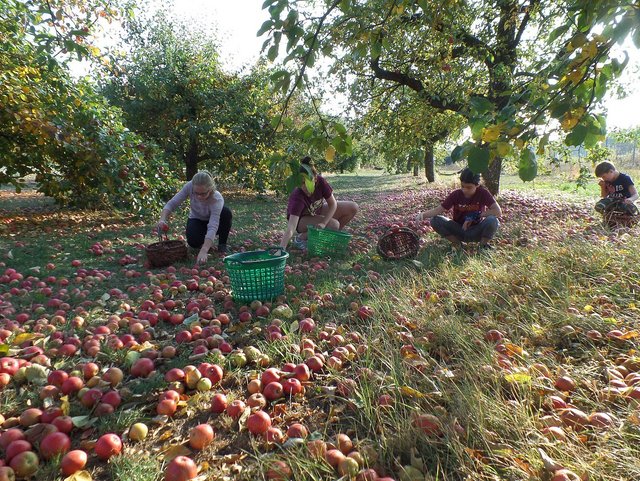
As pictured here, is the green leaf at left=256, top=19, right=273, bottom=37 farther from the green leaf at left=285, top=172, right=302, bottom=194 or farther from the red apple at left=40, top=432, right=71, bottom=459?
the red apple at left=40, top=432, right=71, bottom=459

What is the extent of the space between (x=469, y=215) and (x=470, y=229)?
0.23 meters

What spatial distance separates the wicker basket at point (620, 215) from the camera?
5609mm

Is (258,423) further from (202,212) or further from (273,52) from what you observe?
(202,212)

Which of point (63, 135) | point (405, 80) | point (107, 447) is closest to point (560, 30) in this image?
point (107, 447)

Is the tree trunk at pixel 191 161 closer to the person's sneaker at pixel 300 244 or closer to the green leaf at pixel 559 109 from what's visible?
the person's sneaker at pixel 300 244

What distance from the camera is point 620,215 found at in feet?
19.4

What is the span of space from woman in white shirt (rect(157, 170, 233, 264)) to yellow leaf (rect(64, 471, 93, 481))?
3.46 metres

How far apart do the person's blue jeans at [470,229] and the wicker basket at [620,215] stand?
5.71 feet

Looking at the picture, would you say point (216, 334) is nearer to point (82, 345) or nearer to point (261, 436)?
point (82, 345)

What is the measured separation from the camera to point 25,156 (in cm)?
802

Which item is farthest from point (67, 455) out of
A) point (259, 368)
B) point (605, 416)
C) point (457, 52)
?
point (457, 52)

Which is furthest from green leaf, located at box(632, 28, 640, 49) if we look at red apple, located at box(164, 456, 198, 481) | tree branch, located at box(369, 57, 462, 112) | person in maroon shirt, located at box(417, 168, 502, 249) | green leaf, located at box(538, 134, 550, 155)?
tree branch, located at box(369, 57, 462, 112)

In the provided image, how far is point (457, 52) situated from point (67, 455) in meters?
10.3

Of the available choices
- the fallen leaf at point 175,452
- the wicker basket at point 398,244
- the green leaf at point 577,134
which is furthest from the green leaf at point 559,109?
the wicker basket at point 398,244
